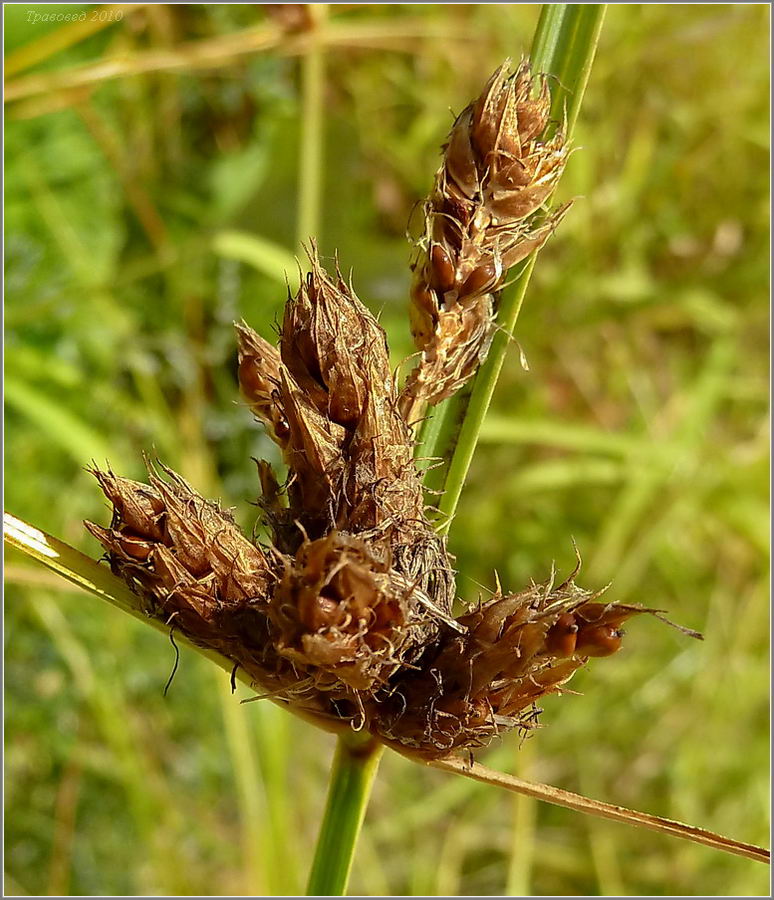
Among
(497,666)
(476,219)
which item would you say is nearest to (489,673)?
(497,666)

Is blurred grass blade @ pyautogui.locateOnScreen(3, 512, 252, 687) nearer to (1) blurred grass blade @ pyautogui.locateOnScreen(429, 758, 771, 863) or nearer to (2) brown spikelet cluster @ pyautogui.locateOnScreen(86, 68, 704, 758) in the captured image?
(2) brown spikelet cluster @ pyautogui.locateOnScreen(86, 68, 704, 758)

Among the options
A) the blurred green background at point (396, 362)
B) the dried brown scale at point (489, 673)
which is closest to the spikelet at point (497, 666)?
the dried brown scale at point (489, 673)

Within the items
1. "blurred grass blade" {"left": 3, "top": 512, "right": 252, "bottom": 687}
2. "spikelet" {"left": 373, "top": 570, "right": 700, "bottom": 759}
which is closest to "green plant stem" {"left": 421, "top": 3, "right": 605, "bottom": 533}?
"spikelet" {"left": 373, "top": 570, "right": 700, "bottom": 759}

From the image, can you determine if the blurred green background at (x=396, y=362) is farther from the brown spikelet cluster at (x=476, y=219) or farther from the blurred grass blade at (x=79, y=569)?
the brown spikelet cluster at (x=476, y=219)

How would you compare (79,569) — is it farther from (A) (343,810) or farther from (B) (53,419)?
(B) (53,419)

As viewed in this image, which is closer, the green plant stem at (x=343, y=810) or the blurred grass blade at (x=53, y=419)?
the green plant stem at (x=343, y=810)

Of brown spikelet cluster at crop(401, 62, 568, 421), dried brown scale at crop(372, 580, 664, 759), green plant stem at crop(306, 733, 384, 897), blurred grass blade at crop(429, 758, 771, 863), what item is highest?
brown spikelet cluster at crop(401, 62, 568, 421)

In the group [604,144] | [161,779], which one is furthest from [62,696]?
[604,144]
